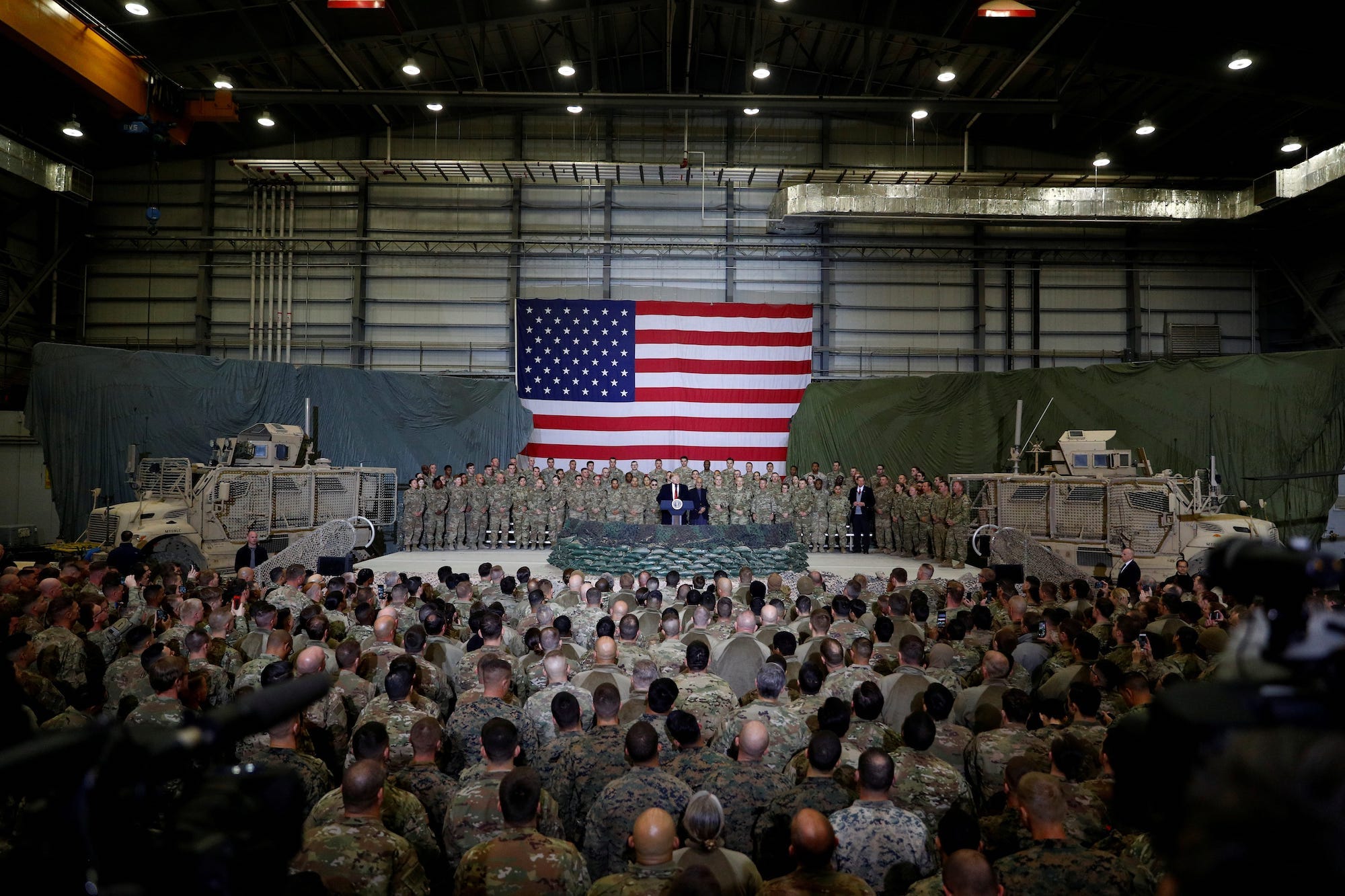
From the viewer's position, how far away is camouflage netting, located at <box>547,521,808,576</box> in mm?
10930

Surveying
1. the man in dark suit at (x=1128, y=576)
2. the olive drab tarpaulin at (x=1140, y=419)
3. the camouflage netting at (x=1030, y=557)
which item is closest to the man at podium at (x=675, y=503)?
the olive drab tarpaulin at (x=1140, y=419)

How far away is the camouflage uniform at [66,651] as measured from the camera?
4.87m

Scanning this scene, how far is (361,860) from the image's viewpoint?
2.56 m

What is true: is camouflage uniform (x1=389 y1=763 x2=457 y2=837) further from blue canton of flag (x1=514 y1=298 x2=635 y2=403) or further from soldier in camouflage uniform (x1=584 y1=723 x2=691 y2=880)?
blue canton of flag (x1=514 y1=298 x2=635 y2=403)

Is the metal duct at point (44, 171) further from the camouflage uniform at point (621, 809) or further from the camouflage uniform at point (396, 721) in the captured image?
the camouflage uniform at point (621, 809)

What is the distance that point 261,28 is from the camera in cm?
1471

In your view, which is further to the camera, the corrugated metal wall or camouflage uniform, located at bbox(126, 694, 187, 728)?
the corrugated metal wall

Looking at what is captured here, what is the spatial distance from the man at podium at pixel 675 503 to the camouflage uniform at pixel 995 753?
10360mm

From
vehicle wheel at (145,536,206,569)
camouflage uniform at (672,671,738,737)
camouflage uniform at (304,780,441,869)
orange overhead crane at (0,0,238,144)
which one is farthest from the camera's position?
orange overhead crane at (0,0,238,144)

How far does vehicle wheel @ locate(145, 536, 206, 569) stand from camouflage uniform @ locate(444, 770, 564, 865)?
360 inches

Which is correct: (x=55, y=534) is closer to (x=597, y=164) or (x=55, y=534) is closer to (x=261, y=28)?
(x=261, y=28)

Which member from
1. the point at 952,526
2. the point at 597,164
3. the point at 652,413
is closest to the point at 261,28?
the point at 597,164

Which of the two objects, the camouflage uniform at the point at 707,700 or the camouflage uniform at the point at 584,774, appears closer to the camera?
the camouflage uniform at the point at 584,774

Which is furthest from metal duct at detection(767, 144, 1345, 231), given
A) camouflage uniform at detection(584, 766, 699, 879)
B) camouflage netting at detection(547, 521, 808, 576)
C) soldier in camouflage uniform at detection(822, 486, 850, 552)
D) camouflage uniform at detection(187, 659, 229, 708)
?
camouflage uniform at detection(584, 766, 699, 879)
